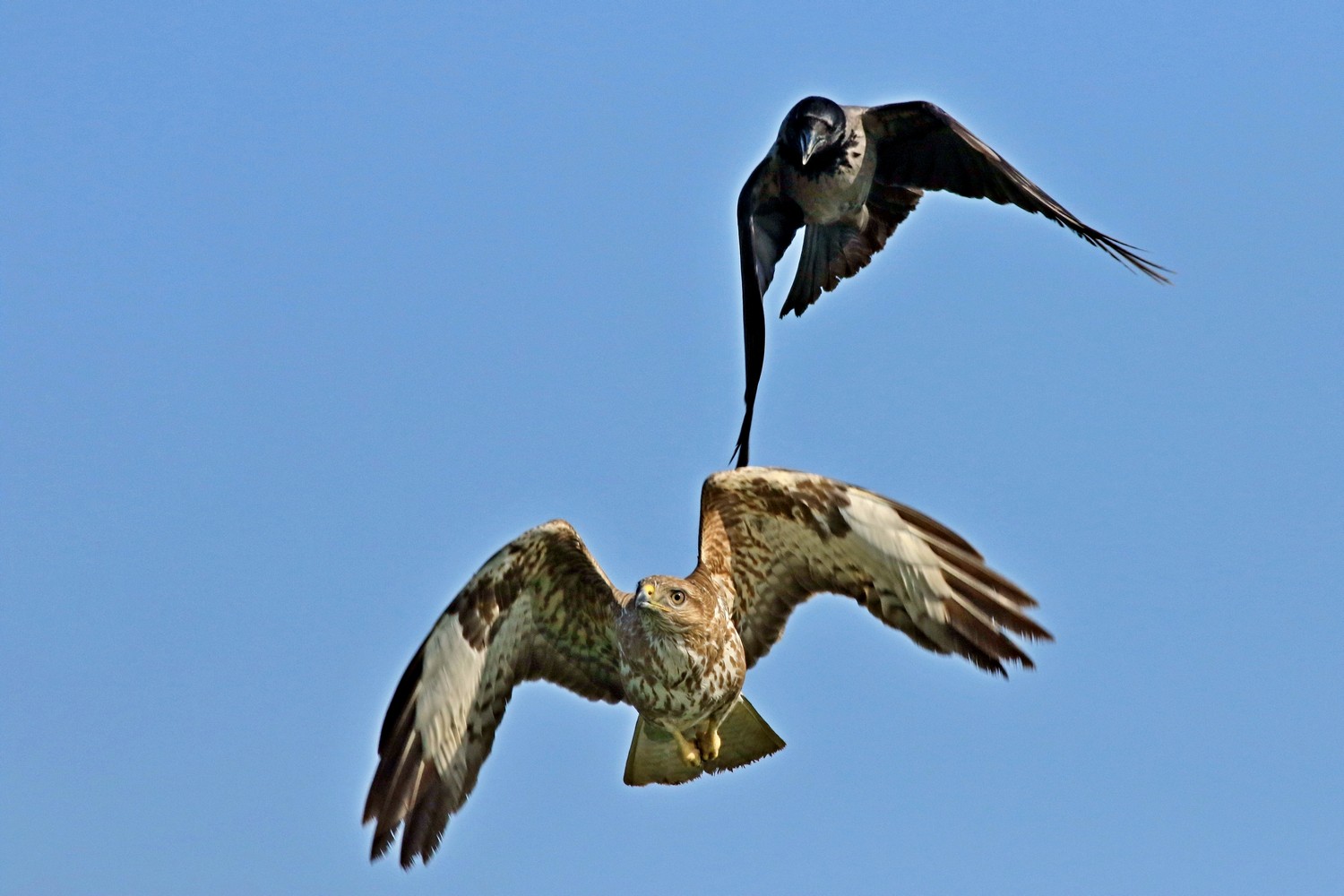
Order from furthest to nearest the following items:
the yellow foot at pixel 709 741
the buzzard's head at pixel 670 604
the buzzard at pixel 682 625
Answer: the yellow foot at pixel 709 741
the buzzard at pixel 682 625
the buzzard's head at pixel 670 604

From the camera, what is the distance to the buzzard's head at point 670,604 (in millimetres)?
10602

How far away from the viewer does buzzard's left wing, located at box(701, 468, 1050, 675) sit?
35.3ft

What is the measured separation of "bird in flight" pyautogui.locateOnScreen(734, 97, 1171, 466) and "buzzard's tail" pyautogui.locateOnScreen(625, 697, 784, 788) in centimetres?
270

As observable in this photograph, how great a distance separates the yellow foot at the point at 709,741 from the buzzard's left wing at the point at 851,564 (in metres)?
0.48

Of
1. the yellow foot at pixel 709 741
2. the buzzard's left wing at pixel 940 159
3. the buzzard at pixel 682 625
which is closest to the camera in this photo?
the buzzard at pixel 682 625

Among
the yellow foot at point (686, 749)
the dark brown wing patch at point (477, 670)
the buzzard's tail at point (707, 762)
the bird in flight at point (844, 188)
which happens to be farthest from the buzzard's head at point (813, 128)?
the yellow foot at point (686, 749)

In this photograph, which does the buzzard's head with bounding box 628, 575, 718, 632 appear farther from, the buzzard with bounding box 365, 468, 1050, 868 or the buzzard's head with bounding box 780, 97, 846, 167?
the buzzard's head with bounding box 780, 97, 846, 167

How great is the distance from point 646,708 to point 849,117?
5.05 meters

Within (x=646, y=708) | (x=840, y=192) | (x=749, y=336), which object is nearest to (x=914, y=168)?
(x=840, y=192)

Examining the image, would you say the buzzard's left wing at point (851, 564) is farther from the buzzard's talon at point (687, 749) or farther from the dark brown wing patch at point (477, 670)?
the dark brown wing patch at point (477, 670)

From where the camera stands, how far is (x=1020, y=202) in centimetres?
1393

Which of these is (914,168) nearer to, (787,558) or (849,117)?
(849,117)

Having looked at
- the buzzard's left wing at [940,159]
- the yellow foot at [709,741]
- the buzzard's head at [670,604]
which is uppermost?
the buzzard's left wing at [940,159]

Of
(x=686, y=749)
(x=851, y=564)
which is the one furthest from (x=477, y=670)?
(x=851, y=564)
